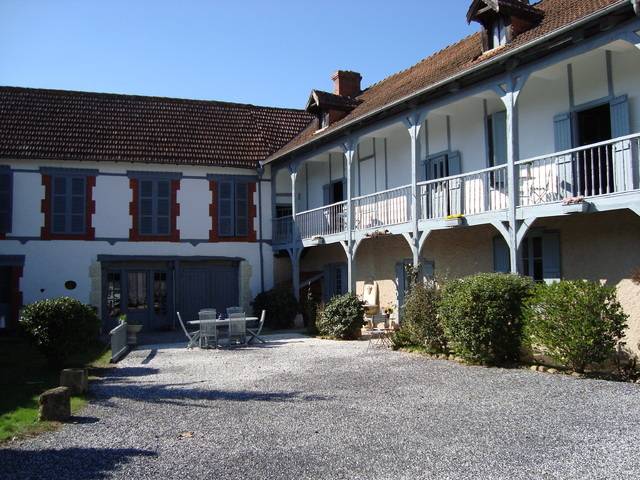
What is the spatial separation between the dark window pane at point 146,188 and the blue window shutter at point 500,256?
1119 cm

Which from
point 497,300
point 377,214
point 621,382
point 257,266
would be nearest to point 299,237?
point 257,266

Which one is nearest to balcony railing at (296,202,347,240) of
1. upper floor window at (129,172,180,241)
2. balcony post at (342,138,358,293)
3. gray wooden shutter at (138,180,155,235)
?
balcony post at (342,138,358,293)

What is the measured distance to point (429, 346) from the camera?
1207 cm

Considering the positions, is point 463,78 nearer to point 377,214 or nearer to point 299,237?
point 377,214

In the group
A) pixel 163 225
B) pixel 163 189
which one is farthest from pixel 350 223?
pixel 163 189

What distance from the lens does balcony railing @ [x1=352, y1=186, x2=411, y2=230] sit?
15515mm

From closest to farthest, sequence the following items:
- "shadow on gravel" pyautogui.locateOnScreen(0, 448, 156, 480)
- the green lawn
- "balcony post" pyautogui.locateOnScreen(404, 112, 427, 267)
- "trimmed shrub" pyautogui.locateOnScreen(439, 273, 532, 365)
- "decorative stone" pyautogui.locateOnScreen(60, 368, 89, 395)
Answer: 1. "shadow on gravel" pyautogui.locateOnScreen(0, 448, 156, 480)
2. the green lawn
3. "decorative stone" pyautogui.locateOnScreen(60, 368, 89, 395)
4. "trimmed shrub" pyautogui.locateOnScreen(439, 273, 532, 365)
5. "balcony post" pyautogui.locateOnScreen(404, 112, 427, 267)

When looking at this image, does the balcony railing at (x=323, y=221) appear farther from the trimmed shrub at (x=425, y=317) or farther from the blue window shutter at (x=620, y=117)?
the blue window shutter at (x=620, y=117)

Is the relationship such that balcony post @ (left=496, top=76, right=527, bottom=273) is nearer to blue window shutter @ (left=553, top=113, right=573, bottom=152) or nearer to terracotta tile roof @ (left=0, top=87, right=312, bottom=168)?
blue window shutter @ (left=553, top=113, right=573, bottom=152)

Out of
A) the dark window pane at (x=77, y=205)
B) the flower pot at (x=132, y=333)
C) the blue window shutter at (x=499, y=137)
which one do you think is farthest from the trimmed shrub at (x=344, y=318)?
the dark window pane at (x=77, y=205)

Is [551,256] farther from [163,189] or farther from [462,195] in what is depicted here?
[163,189]

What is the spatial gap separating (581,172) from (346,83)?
12209 mm

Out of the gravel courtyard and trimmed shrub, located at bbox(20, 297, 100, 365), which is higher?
trimmed shrub, located at bbox(20, 297, 100, 365)

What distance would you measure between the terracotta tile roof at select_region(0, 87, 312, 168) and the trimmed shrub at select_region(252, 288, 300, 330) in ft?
14.6
